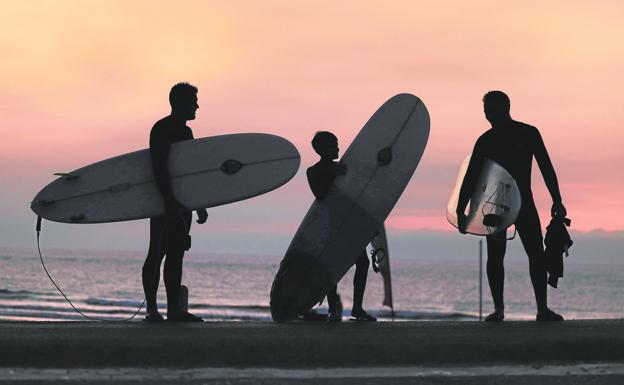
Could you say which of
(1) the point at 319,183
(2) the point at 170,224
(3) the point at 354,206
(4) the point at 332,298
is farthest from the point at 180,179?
(4) the point at 332,298

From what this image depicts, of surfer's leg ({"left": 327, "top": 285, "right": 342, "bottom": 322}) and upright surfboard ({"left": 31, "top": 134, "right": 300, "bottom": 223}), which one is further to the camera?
upright surfboard ({"left": 31, "top": 134, "right": 300, "bottom": 223})

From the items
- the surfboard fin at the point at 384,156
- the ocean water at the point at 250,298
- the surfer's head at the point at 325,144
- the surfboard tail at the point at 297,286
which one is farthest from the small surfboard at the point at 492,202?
the ocean water at the point at 250,298

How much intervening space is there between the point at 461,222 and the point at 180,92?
282 cm

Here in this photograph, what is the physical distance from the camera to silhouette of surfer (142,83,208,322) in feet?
23.2

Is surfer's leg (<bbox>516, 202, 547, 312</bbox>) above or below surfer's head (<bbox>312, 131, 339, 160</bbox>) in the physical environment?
below

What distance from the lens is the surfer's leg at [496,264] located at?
7316 millimetres

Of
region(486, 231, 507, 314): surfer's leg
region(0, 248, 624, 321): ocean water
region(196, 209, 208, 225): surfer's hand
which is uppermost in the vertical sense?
region(196, 209, 208, 225): surfer's hand

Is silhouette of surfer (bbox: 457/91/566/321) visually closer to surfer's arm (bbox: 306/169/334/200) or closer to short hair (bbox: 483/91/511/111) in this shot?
short hair (bbox: 483/91/511/111)

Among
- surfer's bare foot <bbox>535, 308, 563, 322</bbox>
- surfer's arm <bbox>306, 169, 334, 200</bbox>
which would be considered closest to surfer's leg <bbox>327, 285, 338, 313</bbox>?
surfer's arm <bbox>306, 169, 334, 200</bbox>

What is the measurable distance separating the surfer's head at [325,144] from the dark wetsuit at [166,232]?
3.74ft

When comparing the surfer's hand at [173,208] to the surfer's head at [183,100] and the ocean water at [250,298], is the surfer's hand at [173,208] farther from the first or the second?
the ocean water at [250,298]

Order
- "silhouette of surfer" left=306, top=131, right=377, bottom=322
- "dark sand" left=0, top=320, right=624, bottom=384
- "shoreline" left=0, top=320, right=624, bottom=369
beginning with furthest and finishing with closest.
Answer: "silhouette of surfer" left=306, top=131, right=377, bottom=322
"shoreline" left=0, top=320, right=624, bottom=369
"dark sand" left=0, top=320, right=624, bottom=384

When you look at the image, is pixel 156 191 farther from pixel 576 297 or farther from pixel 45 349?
pixel 576 297

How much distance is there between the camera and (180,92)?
23.5 ft
